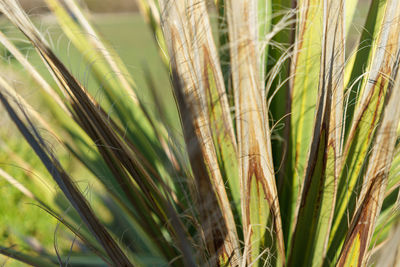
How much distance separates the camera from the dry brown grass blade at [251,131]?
479 mm

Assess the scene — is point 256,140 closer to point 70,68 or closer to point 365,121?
point 365,121

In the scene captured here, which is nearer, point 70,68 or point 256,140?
point 256,140

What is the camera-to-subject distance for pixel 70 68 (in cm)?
69

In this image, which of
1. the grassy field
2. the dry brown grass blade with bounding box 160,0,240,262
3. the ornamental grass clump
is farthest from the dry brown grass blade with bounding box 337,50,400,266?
the grassy field

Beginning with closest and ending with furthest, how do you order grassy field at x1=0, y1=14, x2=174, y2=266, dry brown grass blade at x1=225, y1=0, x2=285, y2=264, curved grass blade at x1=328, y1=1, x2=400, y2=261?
dry brown grass blade at x1=225, y1=0, x2=285, y2=264
curved grass blade at x1=328, y1=1, x2=400, y2=261
grassy field at x1=0, y1=14, x2=174, y2=266

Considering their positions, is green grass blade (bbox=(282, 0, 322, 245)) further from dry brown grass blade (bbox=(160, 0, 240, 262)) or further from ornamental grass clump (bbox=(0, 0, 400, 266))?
dry brown grass blade (bbox=(160, 0, 240, 262))

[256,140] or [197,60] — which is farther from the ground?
[197,60]

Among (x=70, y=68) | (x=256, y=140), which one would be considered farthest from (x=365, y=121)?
(x=70, y=68)

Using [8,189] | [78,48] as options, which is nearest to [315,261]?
[78,48]

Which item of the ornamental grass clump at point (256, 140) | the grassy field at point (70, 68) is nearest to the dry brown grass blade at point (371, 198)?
the ornamental grass clump at point (256, 140)

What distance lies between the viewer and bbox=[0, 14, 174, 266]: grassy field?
749 mm

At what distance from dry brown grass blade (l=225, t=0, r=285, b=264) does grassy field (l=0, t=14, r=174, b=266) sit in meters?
0.11

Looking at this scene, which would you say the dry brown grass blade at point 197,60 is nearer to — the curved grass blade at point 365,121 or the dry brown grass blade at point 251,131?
the dry brown grass blade at point 251,131

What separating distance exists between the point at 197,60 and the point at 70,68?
0.94 ft
